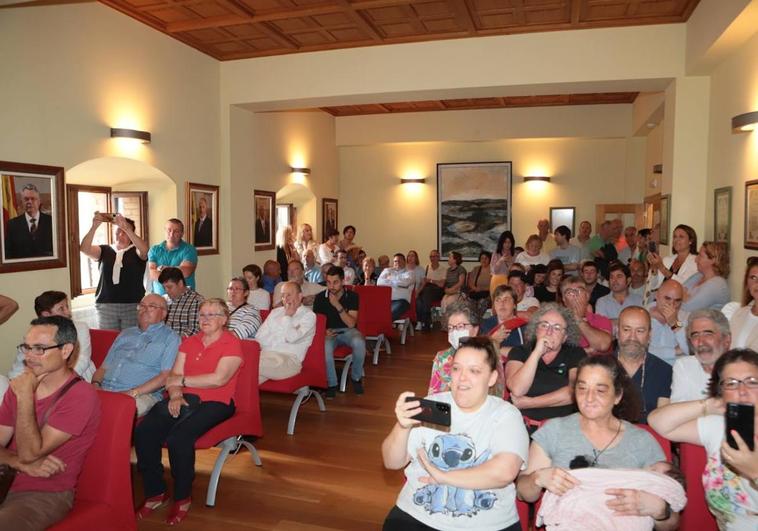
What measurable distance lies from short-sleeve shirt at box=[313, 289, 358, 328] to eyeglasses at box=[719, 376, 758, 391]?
14.1 ft

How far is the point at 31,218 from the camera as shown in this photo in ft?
15.5

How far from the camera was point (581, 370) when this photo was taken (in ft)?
7.28

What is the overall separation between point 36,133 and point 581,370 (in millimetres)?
4765

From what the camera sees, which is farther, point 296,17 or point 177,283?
point 296,17

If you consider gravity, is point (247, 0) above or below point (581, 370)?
above

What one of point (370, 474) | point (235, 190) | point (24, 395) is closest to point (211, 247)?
point (235, 190)

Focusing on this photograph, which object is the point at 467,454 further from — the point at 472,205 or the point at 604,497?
the point at 472,205

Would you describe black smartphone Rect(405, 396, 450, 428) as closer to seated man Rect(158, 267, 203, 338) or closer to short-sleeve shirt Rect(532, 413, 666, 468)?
short-sleeve shirt Rect(532, 413, 666, 468)

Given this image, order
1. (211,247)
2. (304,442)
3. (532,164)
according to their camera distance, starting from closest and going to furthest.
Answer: (304,442) < (211,247) < (532,164)

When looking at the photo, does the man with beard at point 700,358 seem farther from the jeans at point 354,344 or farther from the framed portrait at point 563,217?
the framed portrait at point 563,217

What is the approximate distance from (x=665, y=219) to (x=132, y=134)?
583 centimetres

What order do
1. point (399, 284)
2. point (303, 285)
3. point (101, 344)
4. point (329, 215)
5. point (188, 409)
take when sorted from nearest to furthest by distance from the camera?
1. point (188, 409)
2. point (101, 344)
3. point (303, 285)
4. point (399, 284)
5. point (329, 215)

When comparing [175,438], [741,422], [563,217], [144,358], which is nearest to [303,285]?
[144,358]

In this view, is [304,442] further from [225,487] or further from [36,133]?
[36,133]
